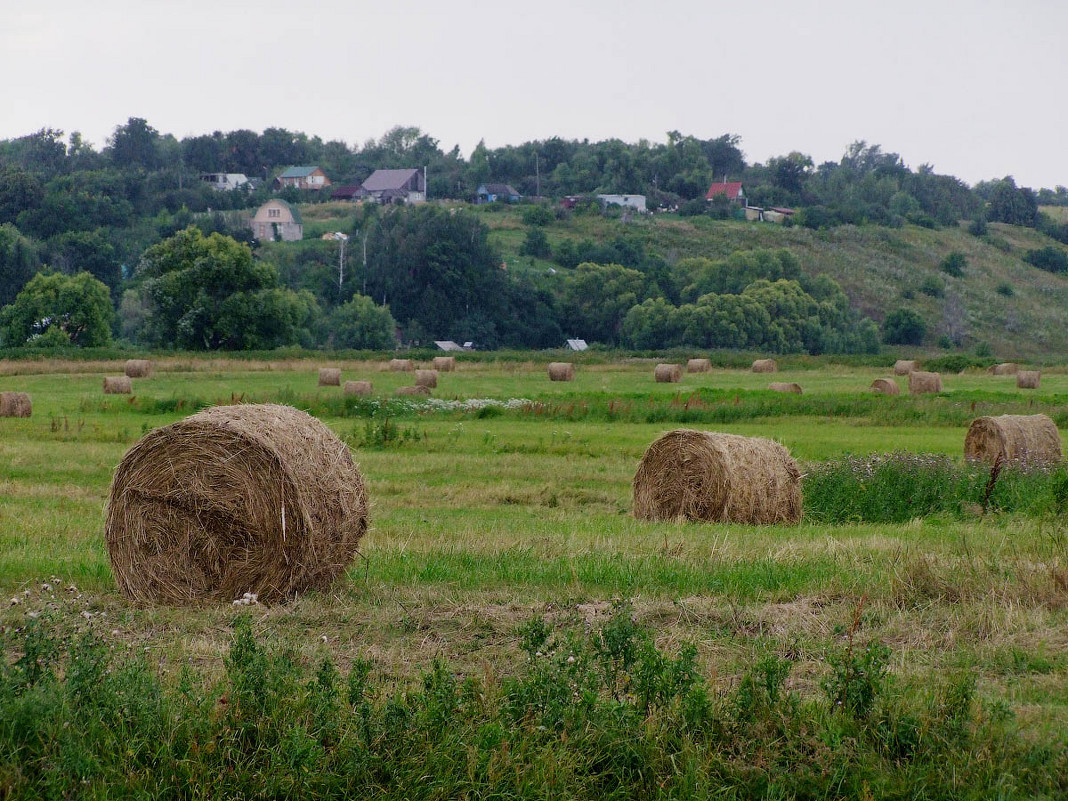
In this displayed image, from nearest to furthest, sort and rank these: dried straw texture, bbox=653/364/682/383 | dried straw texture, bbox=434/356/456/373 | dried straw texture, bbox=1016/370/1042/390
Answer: dried straw texture, bbox=1016/370/1042/390, dried straw texture, bbox=653/364/682/383, dried straw texture, bbox=434/356/456/373

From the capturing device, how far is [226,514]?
36.4 feet

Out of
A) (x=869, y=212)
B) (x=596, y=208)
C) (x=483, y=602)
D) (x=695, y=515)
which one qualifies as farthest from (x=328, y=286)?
(x=483, y=602)

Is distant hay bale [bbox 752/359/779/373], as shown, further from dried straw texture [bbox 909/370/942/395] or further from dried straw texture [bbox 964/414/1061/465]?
dried straw texture [bbox 964/414/1061/465]

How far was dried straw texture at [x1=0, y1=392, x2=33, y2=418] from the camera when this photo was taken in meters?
35.6

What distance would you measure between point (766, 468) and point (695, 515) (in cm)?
125

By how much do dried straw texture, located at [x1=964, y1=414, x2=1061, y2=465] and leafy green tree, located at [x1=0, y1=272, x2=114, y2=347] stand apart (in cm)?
7335

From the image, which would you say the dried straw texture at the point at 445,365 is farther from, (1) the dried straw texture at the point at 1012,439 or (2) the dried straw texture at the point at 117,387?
(1) the dried straw texture at the point at 1012,439

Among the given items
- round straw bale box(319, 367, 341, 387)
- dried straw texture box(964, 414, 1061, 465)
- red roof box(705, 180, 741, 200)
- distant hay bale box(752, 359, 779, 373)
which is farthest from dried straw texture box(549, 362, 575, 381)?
red roof box(705, 180, 741, 200)

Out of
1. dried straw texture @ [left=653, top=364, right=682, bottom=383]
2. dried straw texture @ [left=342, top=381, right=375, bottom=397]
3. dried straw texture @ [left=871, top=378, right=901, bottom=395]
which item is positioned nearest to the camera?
dried straw texture @ [left=342, top=381, right=375, bottom=397]

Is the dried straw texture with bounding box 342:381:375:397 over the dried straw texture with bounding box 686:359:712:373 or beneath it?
over

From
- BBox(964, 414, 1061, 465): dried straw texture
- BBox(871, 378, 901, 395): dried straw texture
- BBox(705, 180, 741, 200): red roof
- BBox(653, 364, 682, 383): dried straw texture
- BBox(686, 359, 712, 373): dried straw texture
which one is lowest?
BBox(686, 359, 712, 373): dried straw texture

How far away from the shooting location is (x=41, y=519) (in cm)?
1572

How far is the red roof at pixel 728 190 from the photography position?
545ft

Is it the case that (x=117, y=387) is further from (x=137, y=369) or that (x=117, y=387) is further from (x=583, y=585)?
(x=583, y=585)
